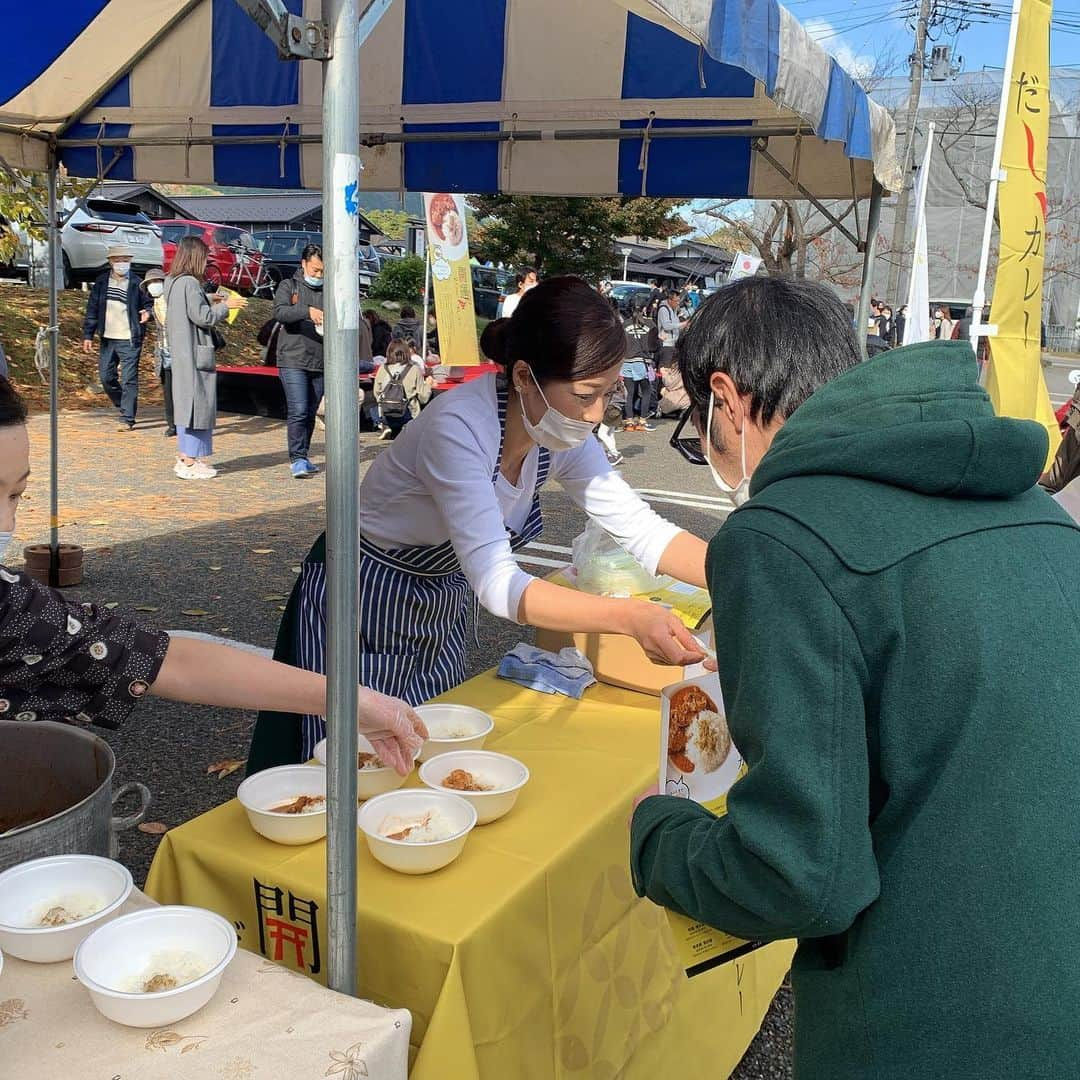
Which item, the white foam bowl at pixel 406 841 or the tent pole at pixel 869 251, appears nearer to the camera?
the white foam bowl at pixel 406 841

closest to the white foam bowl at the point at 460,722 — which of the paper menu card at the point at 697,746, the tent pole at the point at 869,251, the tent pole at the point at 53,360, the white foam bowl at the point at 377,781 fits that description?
the white foam bowl at the point at 377,781

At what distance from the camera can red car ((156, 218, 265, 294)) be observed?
20016 millimetres

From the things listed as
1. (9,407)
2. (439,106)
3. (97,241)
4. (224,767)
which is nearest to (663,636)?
(9,407)

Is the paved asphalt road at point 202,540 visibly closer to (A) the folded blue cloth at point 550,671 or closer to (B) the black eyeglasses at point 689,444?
(A) the folded blue cloth at point 550,671

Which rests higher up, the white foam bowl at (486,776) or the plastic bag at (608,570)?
the plastic bag at (608,570)

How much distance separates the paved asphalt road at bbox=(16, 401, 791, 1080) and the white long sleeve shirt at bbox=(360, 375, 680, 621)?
1.32 m

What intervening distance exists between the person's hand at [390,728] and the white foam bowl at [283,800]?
0.45 feet

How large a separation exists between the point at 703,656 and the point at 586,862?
0.56 metres

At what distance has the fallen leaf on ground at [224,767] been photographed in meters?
3.61

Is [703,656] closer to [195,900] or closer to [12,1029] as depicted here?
[195,900]

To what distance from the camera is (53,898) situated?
134cm

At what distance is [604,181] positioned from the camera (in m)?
4.23

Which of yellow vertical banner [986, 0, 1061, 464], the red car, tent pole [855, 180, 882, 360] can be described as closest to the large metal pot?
tent pole [855, 180, 882, 360]

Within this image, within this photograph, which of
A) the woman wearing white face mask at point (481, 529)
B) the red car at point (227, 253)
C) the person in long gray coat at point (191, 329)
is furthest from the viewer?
the red car at point (227, 253)
